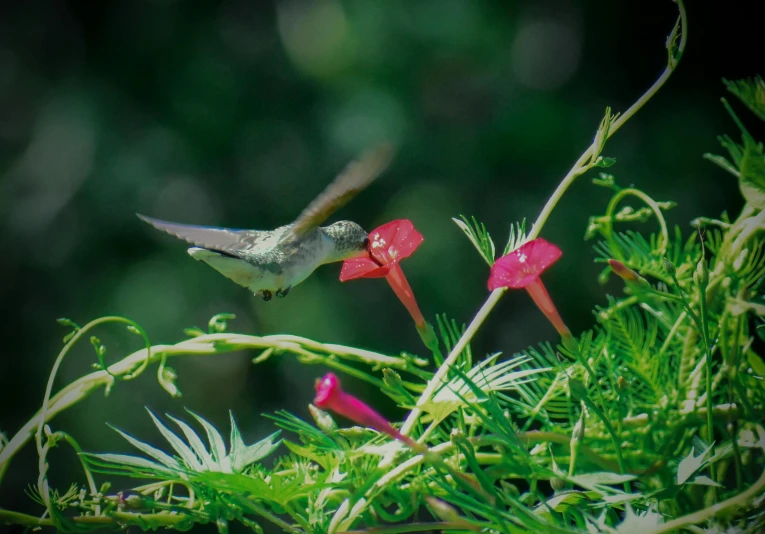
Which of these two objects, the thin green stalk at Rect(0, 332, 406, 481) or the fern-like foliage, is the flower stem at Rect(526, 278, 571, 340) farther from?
the fern-like foliage

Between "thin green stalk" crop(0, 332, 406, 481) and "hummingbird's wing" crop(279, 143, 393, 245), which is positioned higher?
"hummingbird's wing" crop(279, 143, 393, 245)

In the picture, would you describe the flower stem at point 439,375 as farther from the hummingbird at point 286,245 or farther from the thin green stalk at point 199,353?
the hummingbird at point 286,245

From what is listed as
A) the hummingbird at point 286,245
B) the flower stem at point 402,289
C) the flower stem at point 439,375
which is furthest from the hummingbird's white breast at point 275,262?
the flower stem at point 439,375

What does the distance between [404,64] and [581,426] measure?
5.53 feet

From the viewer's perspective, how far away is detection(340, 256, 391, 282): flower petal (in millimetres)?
738

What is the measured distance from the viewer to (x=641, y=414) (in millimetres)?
712

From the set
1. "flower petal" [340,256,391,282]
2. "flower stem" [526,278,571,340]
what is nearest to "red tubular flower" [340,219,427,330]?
"flower petal" [340,256,391,282]

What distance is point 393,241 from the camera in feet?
2.59

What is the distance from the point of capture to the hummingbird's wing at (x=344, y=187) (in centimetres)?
→ 73

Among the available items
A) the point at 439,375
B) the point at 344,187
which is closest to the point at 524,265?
the point at 439,375

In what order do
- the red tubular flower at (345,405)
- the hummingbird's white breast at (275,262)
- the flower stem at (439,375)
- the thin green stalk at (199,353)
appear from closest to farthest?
the red tubular flower at (345,405) → the flower stem at (439,375) → the thin green stalk at (199,353) → the hummingbird's white breast at (275,262)

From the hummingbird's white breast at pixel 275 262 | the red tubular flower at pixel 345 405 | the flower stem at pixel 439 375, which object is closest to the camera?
the red tubular flower at pixel 345 405

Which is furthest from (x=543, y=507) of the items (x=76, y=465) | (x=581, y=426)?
(x=76, y=465)

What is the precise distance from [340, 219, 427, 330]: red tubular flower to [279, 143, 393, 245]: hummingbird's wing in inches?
1.8
